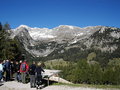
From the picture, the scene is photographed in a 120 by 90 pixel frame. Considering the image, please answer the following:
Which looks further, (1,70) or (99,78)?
(99,78)

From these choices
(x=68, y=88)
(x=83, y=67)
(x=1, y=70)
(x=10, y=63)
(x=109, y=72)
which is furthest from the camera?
(x=109, y=72)

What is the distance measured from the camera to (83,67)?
79.8 meters

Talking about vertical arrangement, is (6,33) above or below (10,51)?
above

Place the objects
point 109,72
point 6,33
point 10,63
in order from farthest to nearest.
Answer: point 109,72 < point 6,33 < point 10,63

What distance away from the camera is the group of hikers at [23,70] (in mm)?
19500

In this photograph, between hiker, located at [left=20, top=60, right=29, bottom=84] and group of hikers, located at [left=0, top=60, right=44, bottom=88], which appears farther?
hiker, located at [left=20, top=60, right=29, bottom=84]

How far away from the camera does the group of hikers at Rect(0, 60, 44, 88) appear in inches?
768

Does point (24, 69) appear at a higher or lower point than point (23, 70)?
higher

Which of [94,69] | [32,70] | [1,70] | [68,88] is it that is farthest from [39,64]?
[94,69]

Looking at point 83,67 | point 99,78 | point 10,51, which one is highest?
point 10,51

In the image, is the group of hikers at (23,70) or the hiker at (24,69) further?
the hiker at (24,69)

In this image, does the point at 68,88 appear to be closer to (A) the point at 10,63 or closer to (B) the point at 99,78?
(A) the point at 10,63

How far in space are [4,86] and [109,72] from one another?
262ft

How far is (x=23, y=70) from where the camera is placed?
862 inches
